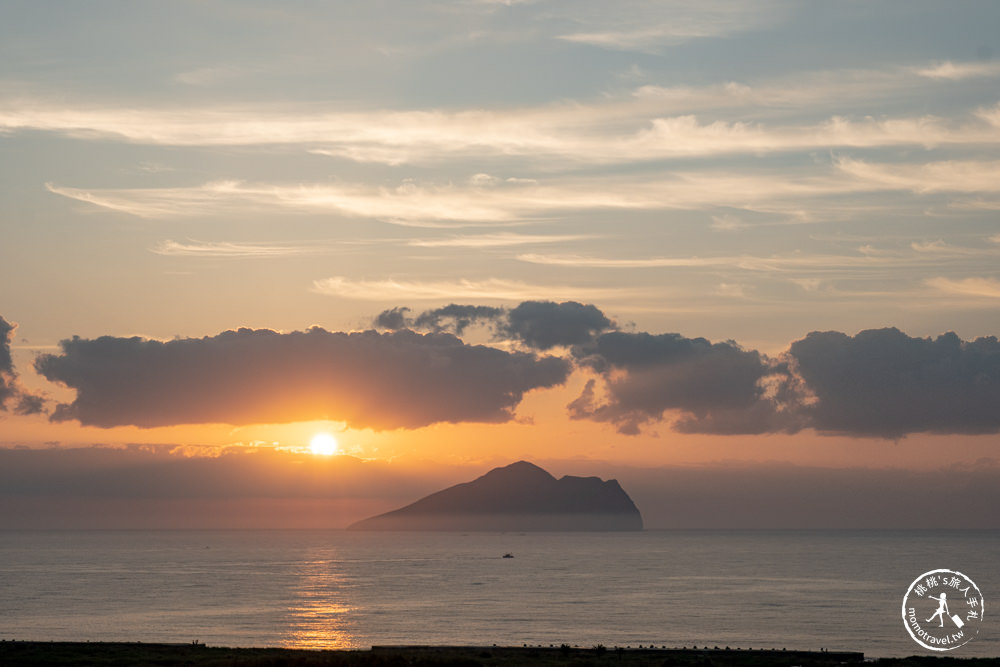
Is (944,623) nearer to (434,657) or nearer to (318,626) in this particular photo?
(318,626)

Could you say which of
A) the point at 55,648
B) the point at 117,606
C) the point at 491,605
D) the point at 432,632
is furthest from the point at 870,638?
the point at 117,606

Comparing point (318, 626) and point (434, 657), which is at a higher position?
point (434, 657)

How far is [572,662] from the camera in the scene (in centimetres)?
9606

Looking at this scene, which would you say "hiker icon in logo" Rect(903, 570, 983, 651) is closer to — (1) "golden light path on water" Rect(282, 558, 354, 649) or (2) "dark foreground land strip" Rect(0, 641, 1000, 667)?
(2) "dark foreground land strip" Rect(0, 641, 1000, 667)

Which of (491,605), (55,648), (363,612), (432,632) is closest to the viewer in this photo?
(55,648)

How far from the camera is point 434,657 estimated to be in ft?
314

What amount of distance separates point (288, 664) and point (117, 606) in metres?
104

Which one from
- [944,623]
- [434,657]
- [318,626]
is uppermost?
[434,657]

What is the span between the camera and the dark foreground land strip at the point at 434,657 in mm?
94750

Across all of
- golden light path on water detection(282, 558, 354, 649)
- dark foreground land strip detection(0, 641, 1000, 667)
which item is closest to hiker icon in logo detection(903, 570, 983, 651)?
dark foreground land strip detection(0, 641, 1000, 667)

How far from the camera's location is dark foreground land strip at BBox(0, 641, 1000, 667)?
3730 inches

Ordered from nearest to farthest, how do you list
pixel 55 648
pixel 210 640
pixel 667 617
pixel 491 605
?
pixel 55 648 → pixel 210 640 → pixel 667 617 → pixel 491 605

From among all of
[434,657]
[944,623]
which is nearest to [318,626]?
[434,657]

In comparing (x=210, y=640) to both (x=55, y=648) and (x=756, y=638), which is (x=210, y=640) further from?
(x=756, y=638)
